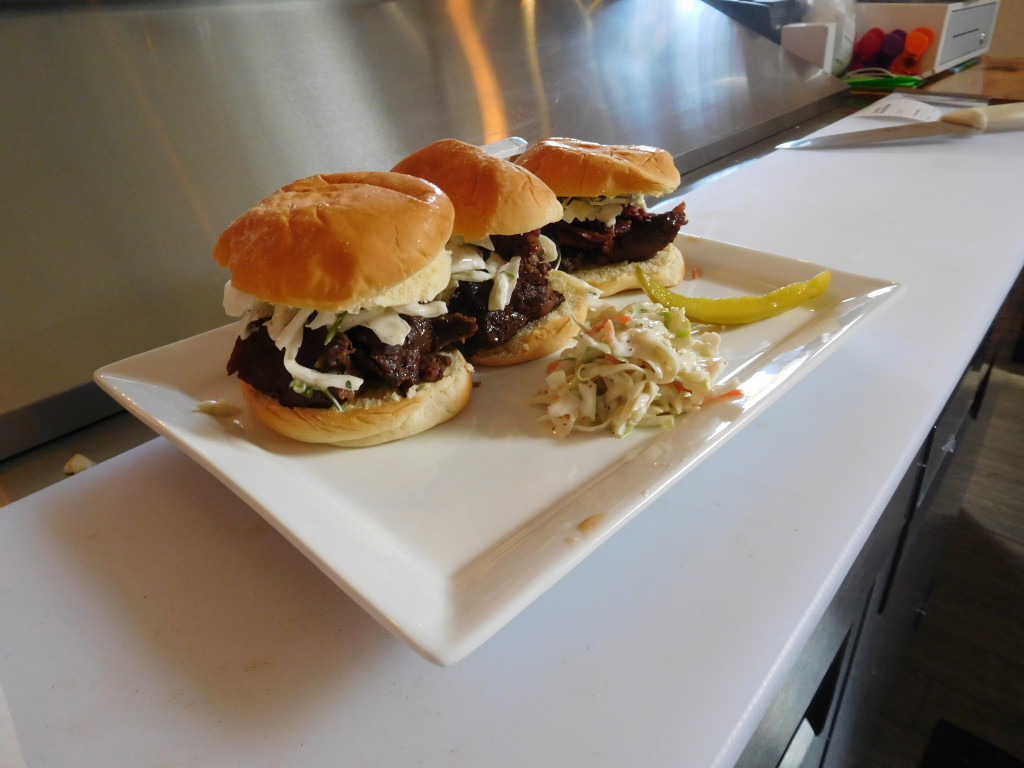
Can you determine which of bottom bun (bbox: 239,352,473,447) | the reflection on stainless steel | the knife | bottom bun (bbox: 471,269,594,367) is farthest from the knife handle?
bottom bun (bbox: 239,352,473,447)

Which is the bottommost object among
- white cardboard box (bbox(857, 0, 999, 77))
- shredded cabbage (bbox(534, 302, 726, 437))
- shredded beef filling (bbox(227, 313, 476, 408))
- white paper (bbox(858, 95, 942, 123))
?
white paper (bbox(858, 95, 942, 123))

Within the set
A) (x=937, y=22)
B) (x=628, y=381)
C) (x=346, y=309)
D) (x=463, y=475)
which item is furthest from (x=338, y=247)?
(x=937, y=22)

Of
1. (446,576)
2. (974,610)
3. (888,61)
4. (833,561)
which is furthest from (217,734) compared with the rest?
(888,61)

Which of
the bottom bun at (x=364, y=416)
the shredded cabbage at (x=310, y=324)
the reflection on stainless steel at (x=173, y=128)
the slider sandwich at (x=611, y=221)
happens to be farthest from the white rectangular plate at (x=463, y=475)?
the slider sandwich at (x=611, y=221)

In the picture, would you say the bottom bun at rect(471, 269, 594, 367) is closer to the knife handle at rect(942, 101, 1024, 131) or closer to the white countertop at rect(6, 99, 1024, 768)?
the white countertop at rect(6, 99, 1024, 768)

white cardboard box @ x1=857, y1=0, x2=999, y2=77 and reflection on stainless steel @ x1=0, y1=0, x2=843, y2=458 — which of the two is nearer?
reflection on stainless steel @ x1=0, y1=0, x2=843, y2=458
